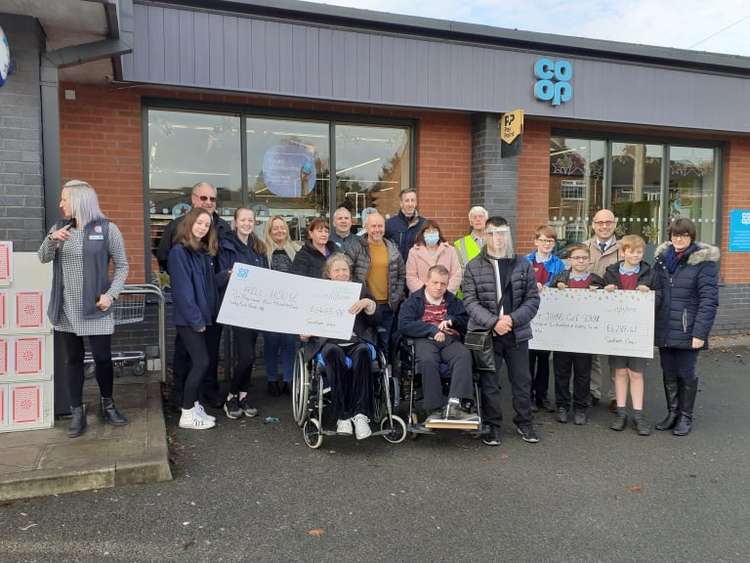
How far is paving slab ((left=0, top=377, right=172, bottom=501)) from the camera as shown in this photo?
358 centimetres

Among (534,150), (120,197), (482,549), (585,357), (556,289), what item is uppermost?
(534,150)

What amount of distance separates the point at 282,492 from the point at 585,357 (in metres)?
2.99

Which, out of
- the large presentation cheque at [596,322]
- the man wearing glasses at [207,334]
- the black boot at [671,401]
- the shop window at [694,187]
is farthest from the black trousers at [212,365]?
the shop window at [694,187]

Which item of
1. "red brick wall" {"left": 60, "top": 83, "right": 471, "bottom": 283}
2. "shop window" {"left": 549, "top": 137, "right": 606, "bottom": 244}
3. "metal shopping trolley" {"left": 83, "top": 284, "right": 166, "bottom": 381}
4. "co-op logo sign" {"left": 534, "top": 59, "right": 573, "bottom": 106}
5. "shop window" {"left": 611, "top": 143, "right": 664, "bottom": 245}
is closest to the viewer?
"metal shopping trolley" {"left": 83, "top": 284, "right": 166, "bottom": 381}

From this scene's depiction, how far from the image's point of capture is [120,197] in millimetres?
6496

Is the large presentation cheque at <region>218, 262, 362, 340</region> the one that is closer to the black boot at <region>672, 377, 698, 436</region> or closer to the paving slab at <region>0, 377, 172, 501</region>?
the paving slab at <region>0, 377, 172, 501</region>

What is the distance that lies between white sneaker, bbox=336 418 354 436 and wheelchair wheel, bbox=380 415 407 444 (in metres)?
0.30

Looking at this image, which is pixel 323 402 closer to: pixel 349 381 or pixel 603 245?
pixel 349 381

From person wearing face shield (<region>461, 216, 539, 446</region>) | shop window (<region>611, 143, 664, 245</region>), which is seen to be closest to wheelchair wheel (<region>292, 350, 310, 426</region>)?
person wearing face shield (<region>461, 216, 539, 446</region>)

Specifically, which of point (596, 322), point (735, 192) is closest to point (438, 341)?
point (596, 322)

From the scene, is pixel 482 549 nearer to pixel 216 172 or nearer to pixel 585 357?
pixel 585 357

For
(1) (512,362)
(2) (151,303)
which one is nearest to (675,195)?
(1) (512,362)

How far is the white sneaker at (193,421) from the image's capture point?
4816 mm

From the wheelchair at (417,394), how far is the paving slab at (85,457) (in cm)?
→ 185
